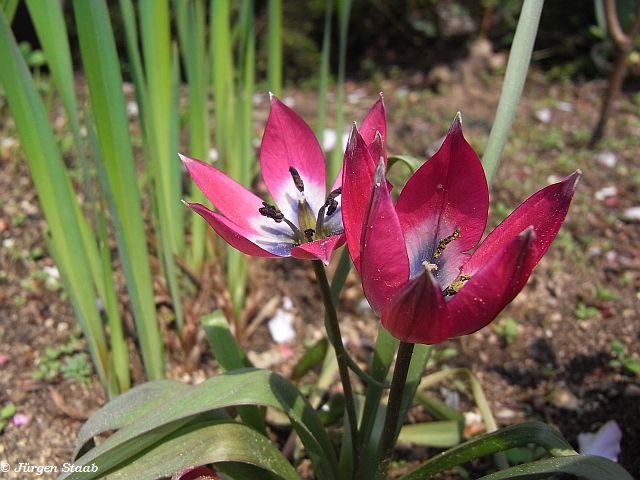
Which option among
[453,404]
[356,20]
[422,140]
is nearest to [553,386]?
[453,404]

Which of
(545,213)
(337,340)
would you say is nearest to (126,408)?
(337,340)

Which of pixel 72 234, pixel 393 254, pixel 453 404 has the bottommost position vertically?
pixel 453 404

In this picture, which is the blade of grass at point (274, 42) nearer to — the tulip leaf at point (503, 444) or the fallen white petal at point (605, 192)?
the tulip leaf at point (503, 444)

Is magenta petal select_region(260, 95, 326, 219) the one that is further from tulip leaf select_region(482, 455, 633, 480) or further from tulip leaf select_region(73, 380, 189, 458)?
tulip leaf select_region(482, 455, 633, 480)

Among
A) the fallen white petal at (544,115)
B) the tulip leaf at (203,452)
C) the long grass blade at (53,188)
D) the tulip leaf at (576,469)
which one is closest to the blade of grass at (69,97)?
the long grass blade at (53,188)

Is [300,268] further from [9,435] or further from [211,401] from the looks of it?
[211,401]

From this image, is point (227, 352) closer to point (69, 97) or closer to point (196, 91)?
point (69, 97)

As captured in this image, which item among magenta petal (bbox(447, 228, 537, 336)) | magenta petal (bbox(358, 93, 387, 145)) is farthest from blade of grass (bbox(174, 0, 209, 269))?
magenta petal (bbox(447, 228, 537, 336))
